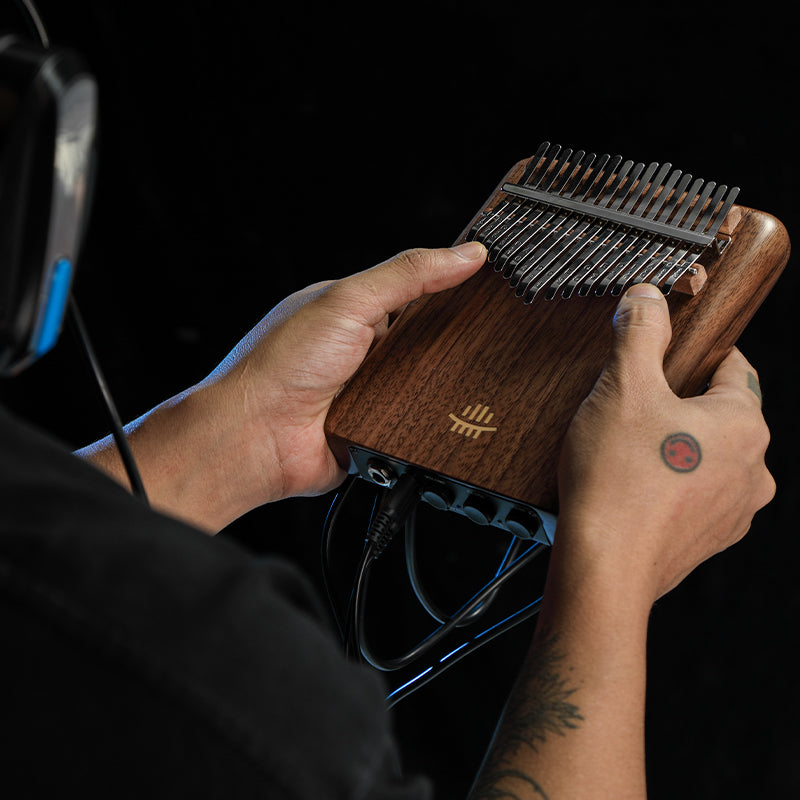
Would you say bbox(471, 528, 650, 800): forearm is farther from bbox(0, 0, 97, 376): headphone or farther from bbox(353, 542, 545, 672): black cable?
bbox(0, 0, 97, 376): headphone

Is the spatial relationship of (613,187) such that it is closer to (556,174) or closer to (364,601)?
→ (556,174)

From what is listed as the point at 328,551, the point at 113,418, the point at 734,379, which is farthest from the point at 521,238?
the point at 113,418

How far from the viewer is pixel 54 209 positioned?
500 millimetres

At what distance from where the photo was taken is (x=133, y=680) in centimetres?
35

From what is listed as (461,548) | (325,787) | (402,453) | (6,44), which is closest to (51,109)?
(6,44)

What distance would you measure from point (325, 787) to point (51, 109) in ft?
1.29

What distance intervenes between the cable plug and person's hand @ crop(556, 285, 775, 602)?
0.23 m

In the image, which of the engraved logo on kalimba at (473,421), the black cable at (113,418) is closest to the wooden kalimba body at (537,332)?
the engraved logo on kalimba at (473,421)

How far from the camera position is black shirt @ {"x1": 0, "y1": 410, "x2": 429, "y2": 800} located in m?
0.35

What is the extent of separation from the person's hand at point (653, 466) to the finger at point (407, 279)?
0.25 m

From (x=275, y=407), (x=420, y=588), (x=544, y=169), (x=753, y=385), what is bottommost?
(x=420, y=588)

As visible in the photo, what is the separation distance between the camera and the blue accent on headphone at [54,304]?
0.52m

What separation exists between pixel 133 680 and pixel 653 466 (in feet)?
2.03

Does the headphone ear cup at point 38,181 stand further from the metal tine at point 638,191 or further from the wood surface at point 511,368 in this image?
the metal tine at point 638,191
